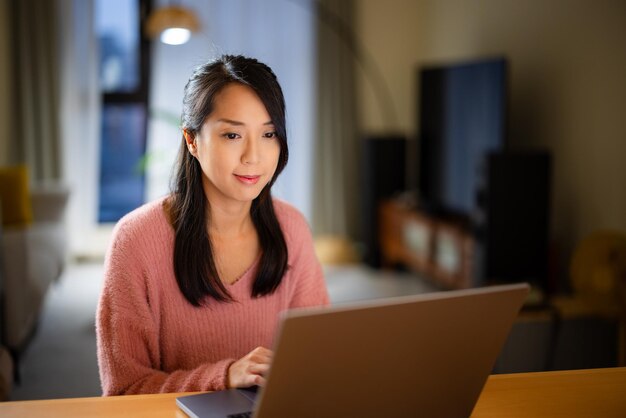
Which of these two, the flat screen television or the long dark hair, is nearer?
the long dark hair

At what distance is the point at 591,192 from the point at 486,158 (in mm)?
489

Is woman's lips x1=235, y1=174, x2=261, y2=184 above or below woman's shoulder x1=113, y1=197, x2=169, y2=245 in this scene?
above

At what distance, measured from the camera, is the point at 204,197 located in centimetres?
146

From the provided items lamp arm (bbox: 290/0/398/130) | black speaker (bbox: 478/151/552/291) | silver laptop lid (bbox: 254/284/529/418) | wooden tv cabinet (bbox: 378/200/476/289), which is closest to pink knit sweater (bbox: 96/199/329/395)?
silver laptop lid (bbox: 254/284/529/418)

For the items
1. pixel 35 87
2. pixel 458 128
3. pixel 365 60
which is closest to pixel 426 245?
pixel 458 128

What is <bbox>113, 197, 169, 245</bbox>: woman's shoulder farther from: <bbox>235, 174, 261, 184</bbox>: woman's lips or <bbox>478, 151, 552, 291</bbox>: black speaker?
<bbox>478, 151, 552, 291</bbox>: black speaker

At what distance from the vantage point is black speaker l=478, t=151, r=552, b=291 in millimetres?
3398

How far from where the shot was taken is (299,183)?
5.39 metres

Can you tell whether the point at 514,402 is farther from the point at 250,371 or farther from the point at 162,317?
the point at 162,317

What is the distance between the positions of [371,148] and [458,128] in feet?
2.72

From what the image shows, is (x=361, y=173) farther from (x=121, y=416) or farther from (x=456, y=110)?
(x=121, y=416)

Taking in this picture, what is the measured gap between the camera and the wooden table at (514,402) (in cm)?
108

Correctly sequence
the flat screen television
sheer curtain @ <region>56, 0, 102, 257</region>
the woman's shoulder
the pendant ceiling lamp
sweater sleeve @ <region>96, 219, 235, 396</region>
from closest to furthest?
sweater sleeve @ <region>96, 219, 235, 396</region> < the woman's shoulder < the flat screen television < the pendant ceiling lamp < sheer curtain @ <region>56, 0, 102, 257</region>

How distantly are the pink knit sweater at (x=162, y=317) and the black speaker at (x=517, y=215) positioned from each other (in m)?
2.06
